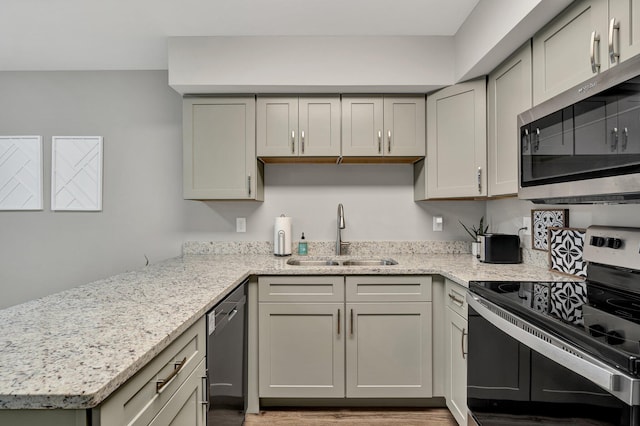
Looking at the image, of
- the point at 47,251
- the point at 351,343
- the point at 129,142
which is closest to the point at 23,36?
the point at 129,142

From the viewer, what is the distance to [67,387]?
2.05ft

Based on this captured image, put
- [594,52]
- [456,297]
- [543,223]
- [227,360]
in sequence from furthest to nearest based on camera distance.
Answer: [543,223], [456,297], [227,360], [594,52]

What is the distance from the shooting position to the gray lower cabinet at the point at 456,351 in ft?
5.60

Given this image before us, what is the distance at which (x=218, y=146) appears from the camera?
232cm

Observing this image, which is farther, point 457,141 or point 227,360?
point 457,141

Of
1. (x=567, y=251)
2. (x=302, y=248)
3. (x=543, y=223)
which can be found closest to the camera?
(x=567, y=251)

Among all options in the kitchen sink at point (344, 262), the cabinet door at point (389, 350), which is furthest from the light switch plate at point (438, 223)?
the cabinet door at point (389, 350)

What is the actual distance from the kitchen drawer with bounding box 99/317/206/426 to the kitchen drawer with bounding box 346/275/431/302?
101cm

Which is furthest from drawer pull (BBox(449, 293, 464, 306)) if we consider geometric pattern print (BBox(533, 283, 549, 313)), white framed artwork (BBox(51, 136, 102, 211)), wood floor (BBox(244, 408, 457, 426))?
white framed artwork (BBox(51, 136, 102, 211))

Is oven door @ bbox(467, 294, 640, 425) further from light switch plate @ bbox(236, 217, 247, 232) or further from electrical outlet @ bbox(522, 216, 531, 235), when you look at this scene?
light switch plate @ bbox(236, 217, 247, 232)

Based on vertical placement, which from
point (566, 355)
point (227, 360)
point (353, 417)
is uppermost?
point (566, 355)

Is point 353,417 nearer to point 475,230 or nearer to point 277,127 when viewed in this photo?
point 475,230

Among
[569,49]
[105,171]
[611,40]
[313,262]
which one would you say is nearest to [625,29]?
[611,40]

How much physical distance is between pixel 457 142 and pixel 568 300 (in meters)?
1.27
